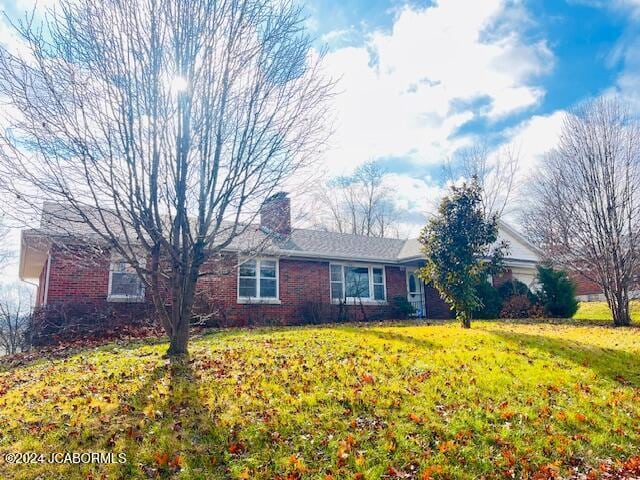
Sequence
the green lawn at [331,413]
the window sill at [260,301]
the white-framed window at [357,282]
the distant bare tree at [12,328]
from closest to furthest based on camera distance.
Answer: the green lawn at [331,413] → the distant bare tree at [12,328] → the window sill at [260,301] → the white-framed window at [357,282]

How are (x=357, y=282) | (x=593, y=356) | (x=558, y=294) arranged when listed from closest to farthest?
(x=593, y=356)
(x=558, y=294)
(x=357, y=282)

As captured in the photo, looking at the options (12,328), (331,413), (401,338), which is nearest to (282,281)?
(401,338)

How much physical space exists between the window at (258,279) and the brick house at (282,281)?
1.5 inches

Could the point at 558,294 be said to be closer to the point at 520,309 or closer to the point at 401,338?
the point at 520,309

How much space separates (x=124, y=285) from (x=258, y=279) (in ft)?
15.4

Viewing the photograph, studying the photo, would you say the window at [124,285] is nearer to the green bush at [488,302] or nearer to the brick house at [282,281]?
the brick house at [282,281]

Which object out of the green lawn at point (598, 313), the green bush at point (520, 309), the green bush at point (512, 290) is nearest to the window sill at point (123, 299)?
the green bush at point (520, 309)

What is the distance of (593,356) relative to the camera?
26.7 feet

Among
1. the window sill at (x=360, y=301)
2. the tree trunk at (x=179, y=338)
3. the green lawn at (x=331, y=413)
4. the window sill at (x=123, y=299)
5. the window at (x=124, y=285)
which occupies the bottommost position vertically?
the green lawn at (x=331, y=413)

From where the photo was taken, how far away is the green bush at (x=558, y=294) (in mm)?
17297

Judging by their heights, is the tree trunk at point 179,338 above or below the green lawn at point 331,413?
above

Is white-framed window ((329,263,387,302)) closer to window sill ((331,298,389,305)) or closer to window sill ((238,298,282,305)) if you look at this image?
window sill ((331,298,389,305))

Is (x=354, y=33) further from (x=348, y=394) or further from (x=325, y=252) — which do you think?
(x=325, y=252)

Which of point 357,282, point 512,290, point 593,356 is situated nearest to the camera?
point 593,356
